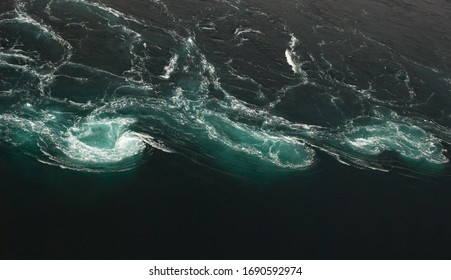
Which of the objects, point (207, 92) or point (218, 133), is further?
point (207, 92)

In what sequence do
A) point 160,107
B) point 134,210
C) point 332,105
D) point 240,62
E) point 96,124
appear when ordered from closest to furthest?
point 134,210
point 96,124
point 160,107
point 332,105
point 240,62

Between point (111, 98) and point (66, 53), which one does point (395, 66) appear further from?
point (66, 53)

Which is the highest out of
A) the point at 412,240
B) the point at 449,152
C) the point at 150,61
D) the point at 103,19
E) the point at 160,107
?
the point at 103,19

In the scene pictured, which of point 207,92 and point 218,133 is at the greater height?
point 207,92

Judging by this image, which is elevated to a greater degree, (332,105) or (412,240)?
(332,105)

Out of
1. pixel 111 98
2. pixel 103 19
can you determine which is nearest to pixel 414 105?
pixel 111 98

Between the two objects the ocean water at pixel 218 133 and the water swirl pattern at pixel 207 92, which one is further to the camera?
the water swirl pattern at pixel 207 92
